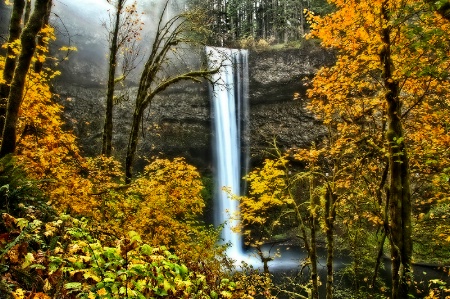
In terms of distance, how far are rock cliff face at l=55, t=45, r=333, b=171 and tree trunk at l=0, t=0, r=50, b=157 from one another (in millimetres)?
19669

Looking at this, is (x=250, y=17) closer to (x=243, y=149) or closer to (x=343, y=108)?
(x=243, y=149)

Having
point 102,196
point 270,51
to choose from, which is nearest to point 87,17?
point 270,51

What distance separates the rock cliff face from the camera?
85.8ft

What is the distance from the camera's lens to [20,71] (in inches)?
237

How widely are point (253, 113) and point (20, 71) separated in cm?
2296

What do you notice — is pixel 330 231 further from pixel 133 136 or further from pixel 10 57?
pixel 10 57

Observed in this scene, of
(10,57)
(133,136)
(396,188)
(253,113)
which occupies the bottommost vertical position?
(396,188)

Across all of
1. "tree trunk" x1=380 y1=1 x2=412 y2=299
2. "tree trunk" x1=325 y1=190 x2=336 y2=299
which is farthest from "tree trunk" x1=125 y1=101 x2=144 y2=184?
"tree trunk" x1=380 y1=1 x2=412 y2=299

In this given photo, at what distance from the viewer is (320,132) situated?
26906 millimetres

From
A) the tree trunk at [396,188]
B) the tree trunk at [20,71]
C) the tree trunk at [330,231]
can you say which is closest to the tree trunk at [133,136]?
the tree trunk at [20,71]

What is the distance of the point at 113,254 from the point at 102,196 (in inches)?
252

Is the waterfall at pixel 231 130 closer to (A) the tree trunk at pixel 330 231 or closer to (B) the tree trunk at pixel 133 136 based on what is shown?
(B) the tree trunk at pixel 133 136

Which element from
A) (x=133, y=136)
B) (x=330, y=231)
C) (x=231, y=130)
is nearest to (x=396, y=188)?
(x=330, y=231)

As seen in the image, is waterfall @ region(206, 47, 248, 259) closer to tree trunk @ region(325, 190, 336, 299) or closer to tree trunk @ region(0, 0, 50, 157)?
tree trunk @ region(325, 190, 336, 299)
